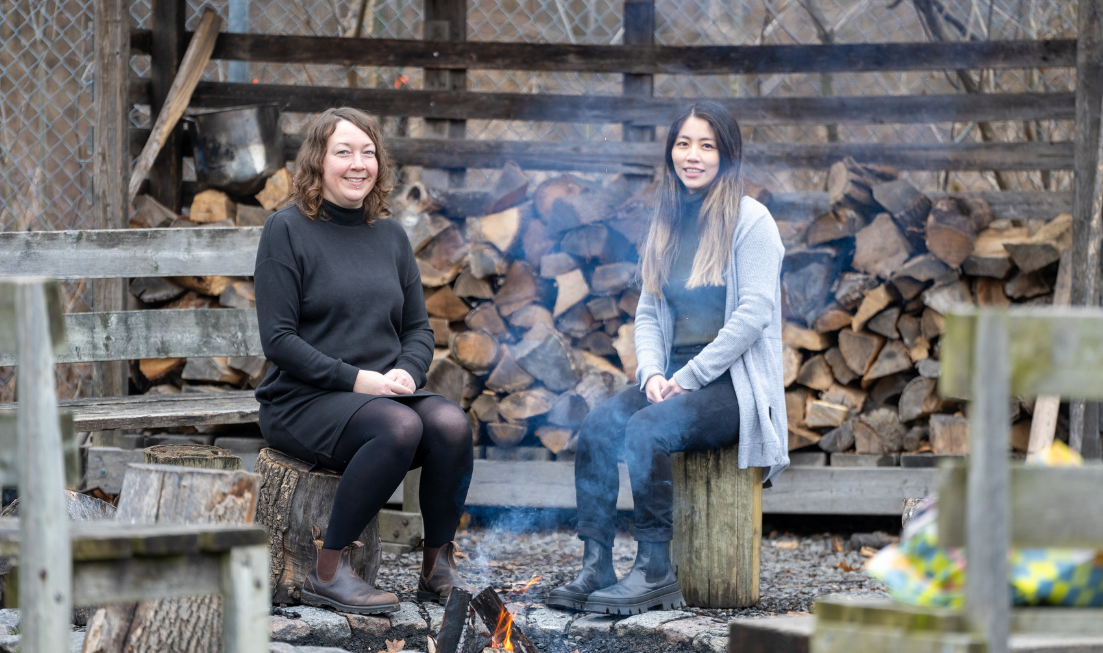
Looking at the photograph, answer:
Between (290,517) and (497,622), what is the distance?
0.73 meters

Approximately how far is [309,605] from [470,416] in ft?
5.49

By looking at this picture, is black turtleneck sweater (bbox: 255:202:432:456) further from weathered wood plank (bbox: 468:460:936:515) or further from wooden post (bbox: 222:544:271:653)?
weathered wood plank (bbox: 468:460:936:515)

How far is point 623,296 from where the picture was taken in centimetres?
434

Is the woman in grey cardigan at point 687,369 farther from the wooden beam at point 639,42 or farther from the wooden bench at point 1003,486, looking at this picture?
the wooden bench at point 1003,486

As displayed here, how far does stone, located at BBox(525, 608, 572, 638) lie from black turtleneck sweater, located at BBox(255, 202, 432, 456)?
75 centimetres

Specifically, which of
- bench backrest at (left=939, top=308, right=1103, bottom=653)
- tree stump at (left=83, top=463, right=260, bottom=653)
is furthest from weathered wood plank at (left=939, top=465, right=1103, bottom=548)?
tree stump at (left=83, top=463, right=260, bottom=653)

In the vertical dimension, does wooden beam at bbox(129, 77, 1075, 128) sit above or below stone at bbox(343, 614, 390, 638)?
above

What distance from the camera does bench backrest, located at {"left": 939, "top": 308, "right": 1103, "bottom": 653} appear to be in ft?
4.25

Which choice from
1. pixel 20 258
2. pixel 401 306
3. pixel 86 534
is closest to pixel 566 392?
pixel 401 306

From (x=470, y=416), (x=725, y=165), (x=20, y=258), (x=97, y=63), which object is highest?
(x=97, y=63)

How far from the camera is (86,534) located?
5.36 ft

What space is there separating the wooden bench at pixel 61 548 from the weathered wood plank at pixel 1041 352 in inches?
45.7

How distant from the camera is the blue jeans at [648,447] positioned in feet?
9.80

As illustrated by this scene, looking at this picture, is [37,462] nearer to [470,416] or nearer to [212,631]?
[212,631]
